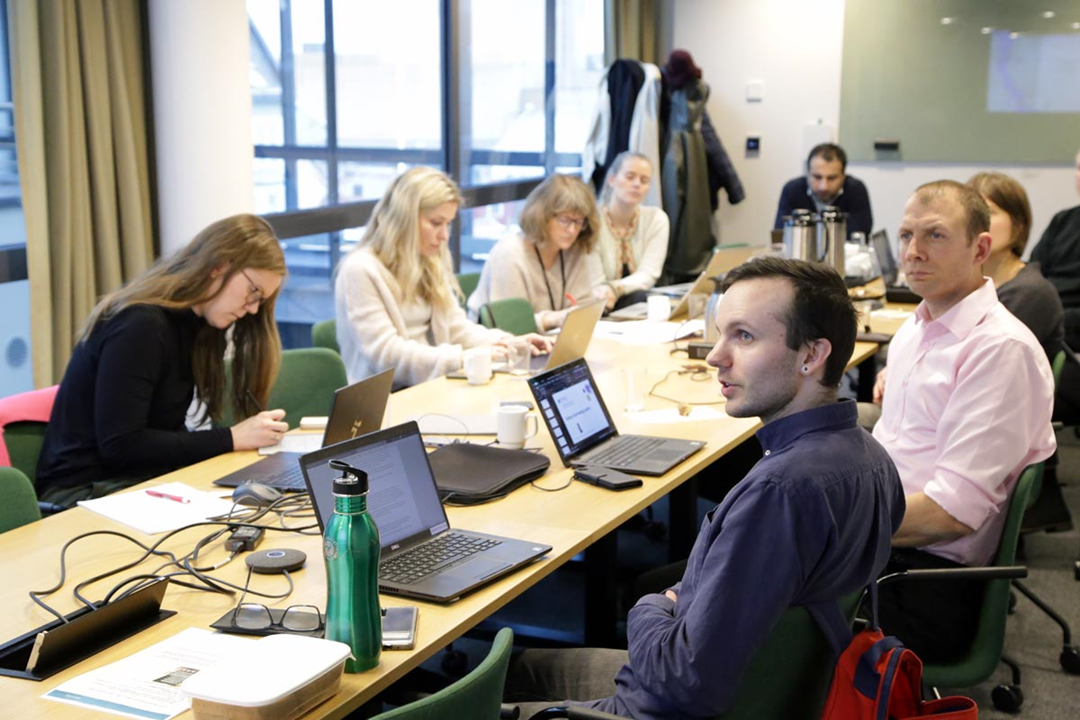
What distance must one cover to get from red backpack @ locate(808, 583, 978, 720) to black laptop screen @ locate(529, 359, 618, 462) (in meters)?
1.20

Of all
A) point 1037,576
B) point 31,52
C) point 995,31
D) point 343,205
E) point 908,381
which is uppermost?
point 995,31

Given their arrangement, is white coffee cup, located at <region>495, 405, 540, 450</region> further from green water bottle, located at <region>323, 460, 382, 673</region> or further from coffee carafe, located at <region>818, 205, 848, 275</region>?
coffee carafe, located at <region>818, 205, 848, 275</region>

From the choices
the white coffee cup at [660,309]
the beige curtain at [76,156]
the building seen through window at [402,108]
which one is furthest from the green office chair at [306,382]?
the white coffee cup at [660,309]

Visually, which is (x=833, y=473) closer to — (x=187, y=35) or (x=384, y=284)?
(x=384, y=284)

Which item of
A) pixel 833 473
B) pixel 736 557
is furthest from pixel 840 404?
pixel 736 557

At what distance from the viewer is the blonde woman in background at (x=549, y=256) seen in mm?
4797

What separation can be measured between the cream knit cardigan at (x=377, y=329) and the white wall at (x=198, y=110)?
20.8 inches

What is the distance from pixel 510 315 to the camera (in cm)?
460

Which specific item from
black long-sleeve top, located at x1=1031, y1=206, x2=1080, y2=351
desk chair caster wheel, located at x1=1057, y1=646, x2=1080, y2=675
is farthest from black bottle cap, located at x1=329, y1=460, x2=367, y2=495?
black long-sleeve top, located at x1=1031, y1=206, x2=1080, y2=351

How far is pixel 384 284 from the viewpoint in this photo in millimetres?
3898

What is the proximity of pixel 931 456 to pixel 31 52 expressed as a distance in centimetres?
288

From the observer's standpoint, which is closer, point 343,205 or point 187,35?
point 187,35

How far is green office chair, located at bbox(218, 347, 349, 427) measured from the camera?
A: 342 cm

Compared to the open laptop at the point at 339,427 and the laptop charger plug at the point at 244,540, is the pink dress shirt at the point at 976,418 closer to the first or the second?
the open laptop at the point at 339,427
